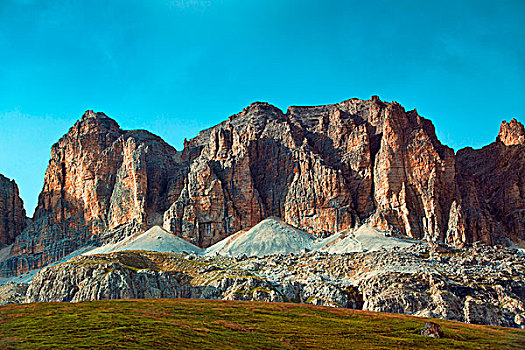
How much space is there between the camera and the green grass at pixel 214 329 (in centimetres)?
7388

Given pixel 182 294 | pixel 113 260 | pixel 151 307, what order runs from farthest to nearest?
pixel 113 260
pixel 182 294
pixel 151 307

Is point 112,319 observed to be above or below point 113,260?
below

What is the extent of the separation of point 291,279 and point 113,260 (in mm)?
51651

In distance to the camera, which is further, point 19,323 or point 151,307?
point 151,307

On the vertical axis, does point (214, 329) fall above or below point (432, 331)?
above

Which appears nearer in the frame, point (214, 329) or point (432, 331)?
point (214, 329)

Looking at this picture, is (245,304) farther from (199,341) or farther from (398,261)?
(398,261)

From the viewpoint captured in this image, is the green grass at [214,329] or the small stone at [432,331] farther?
the small stone at [432,331]

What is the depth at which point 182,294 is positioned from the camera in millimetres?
150500

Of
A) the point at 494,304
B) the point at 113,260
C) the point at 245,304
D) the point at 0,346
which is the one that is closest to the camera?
the point at 0,346

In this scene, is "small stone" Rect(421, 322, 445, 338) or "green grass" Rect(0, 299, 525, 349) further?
"small stone" Rect(421, 322, 445, 338)

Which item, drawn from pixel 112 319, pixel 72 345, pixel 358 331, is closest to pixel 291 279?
pixel 358 331

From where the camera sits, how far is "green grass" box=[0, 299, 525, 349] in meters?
73.9

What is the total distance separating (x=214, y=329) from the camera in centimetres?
8725
